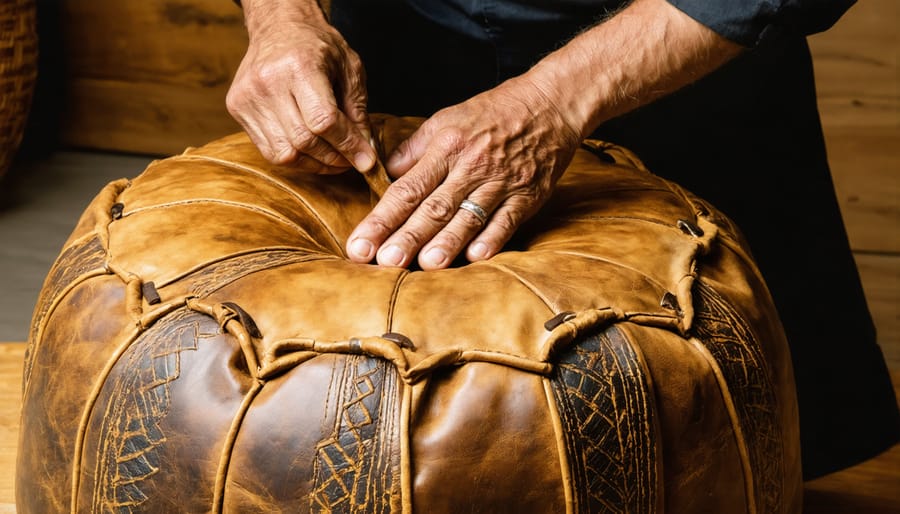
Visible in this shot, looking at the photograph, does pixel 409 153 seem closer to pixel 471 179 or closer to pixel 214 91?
pixel 471 179

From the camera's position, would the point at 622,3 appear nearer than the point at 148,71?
Yes

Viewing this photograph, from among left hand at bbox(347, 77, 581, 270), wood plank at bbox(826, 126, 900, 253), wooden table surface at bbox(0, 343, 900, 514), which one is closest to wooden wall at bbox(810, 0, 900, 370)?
wood plank at bbox(826, 126, 900, 253)

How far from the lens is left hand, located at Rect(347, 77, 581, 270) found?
1013 millimetres

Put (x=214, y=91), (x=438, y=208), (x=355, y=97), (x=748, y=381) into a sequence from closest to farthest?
(x=748, y=381) < (x=438, y=208) < (x=355, y=97) < (x=214, y=91)

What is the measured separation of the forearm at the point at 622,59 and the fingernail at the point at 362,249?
0.85 feet

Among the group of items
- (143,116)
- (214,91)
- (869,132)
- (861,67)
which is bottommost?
(143,116)

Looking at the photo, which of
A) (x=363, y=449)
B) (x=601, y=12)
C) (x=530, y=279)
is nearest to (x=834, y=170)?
(x=601, y=12)

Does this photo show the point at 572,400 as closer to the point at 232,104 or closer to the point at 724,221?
the point at 724,221

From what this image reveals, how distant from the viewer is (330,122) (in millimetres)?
1076

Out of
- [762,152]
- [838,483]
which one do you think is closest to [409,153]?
[762,152]

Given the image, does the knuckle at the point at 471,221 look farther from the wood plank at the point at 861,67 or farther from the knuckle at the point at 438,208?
the wood plank at the point at 861,67

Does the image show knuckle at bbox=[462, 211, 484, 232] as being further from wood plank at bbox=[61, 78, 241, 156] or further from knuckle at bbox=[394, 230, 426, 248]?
wood plank at bbox=[61, 78, 241, 156]

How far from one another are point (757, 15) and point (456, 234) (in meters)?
0.39

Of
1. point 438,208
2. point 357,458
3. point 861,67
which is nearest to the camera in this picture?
point 357,458
